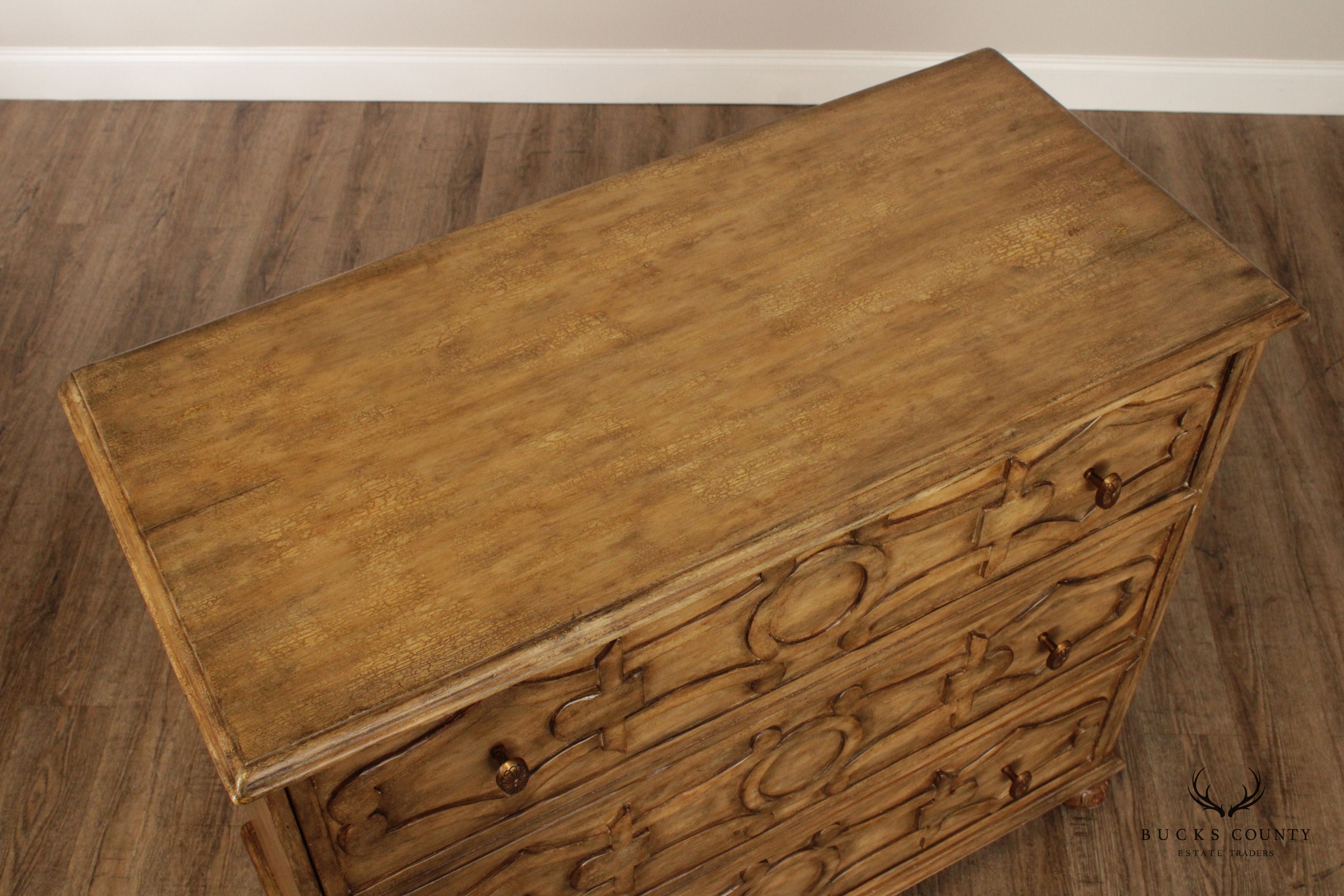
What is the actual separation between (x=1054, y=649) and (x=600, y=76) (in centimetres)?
202

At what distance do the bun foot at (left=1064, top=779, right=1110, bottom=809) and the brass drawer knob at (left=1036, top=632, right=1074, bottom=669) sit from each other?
15.9 inches

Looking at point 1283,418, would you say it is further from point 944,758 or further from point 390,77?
point 390,77

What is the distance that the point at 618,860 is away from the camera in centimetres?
155

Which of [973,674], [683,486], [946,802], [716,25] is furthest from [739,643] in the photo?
[716,25]

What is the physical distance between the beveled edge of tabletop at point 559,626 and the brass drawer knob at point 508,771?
113mm

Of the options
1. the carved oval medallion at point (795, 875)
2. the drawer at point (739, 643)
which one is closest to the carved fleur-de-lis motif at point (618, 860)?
the drawer at point (739, 643)

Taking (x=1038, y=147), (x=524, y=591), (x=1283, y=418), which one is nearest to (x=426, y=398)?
(x=524, y=591)

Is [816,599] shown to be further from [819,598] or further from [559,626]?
[559,626]

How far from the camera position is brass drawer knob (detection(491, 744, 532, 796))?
130 centimetres

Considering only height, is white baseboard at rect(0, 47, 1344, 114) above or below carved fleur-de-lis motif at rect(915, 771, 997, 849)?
above

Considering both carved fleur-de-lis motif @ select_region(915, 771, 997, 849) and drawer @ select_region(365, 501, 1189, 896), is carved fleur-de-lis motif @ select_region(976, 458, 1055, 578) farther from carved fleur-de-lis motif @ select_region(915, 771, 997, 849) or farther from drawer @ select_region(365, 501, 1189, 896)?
carved fleur-de-lis motif @ select_region(915, 771, 997, 849)

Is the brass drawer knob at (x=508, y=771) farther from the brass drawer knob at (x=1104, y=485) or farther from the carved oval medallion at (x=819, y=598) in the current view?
the brass drawer knob at (x=1104, y=485)

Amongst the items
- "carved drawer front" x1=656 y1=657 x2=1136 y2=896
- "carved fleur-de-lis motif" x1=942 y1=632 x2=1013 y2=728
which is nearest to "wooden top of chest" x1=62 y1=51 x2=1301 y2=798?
"carved fleur-de-lis motif" x1=942 y1=632 x2=1013 y2=728

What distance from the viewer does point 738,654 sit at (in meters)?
1.42
